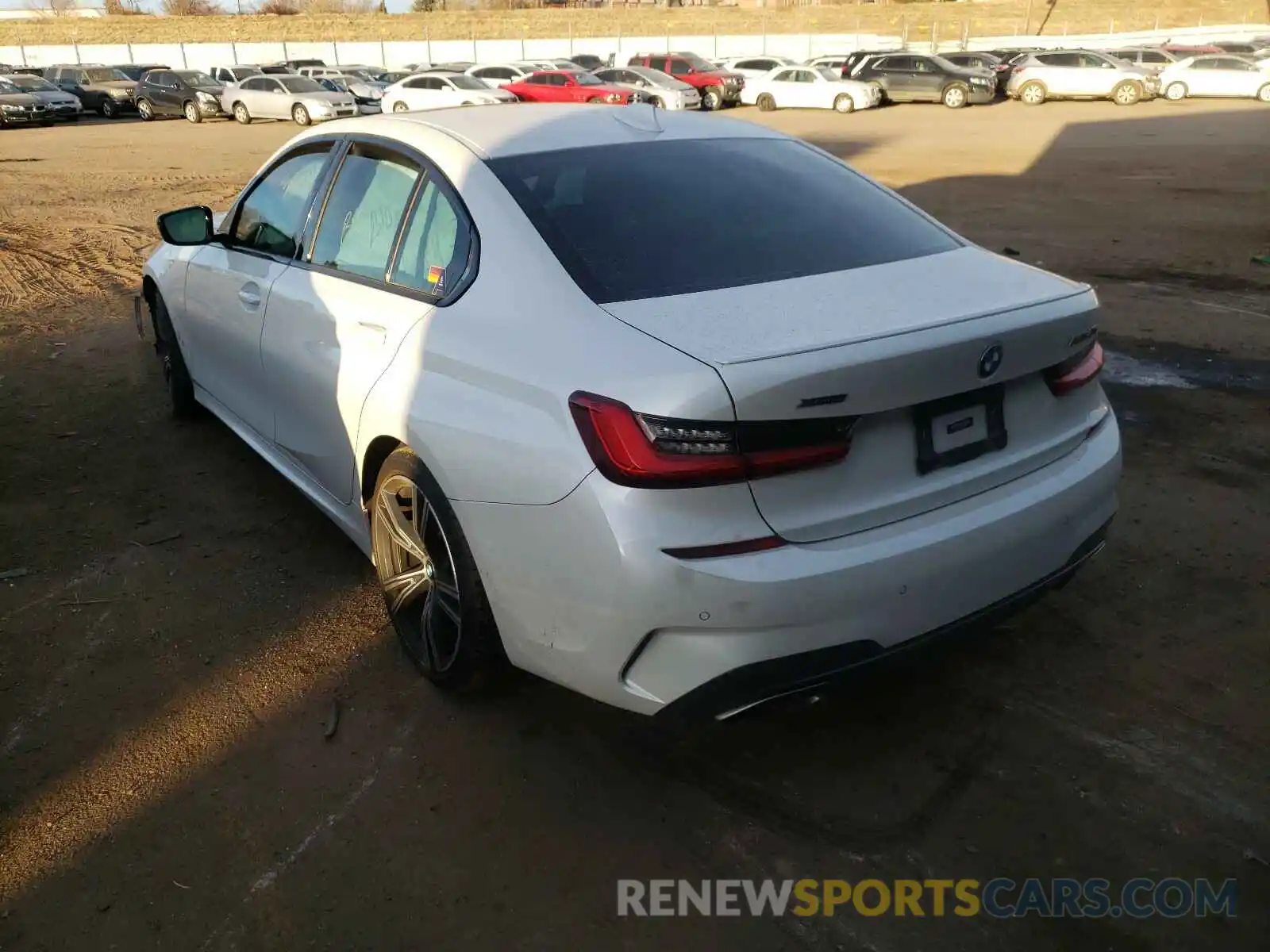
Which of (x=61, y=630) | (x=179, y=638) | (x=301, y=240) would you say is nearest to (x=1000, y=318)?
(x=301, y=240)

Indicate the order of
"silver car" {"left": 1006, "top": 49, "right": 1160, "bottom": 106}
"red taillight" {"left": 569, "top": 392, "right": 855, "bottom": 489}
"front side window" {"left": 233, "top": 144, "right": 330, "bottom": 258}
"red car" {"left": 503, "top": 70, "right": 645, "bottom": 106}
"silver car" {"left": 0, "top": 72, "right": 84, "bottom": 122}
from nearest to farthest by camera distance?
"red taillight" {"left": 569, "top": 392, "right": 855, "bottom": 489} < "front side window" {"left": 233, "top": 144, "right": 330, "bottom": 258} < "red car" {"left": 503, "top": 70, "right": 645, "bottom": 106} < "silver car" {"left": 1006, "top": 49, "right": 1160, "bottom": 106} < "silver car" {"left": 0, "top": 72, "right": 84, "bottom": 122}

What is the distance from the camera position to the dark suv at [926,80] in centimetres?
Answer: 3072

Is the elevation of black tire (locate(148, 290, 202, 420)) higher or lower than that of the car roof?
lower

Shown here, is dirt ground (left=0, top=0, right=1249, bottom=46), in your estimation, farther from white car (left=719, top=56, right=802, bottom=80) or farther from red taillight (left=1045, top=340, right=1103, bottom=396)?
red taillight (left=1045, top=340, right=1103, bottom=396)

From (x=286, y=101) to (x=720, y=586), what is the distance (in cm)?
3232

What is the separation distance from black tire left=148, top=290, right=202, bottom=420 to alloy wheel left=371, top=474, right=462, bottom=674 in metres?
2.58

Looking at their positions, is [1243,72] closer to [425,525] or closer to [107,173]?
[107,173]

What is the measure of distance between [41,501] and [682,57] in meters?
31.9

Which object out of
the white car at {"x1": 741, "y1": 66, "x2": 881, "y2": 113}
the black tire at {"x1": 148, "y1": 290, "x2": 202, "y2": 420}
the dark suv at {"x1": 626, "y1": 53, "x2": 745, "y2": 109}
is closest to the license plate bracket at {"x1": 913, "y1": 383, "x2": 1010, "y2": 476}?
the black tire at {"x1": 148, "y1": 290, "x2": 202, "y2": 420}

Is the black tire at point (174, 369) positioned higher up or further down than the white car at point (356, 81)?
higher up

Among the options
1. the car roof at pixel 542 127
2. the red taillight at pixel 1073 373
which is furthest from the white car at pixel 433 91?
the red taillight at pixel 1073 373

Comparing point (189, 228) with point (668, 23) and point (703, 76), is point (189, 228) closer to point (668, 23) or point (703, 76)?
point (703, 76)

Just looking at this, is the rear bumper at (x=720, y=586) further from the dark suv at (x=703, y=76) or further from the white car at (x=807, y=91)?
the dark suv at (x=703, y=76)

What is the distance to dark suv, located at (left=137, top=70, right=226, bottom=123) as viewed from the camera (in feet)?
106
